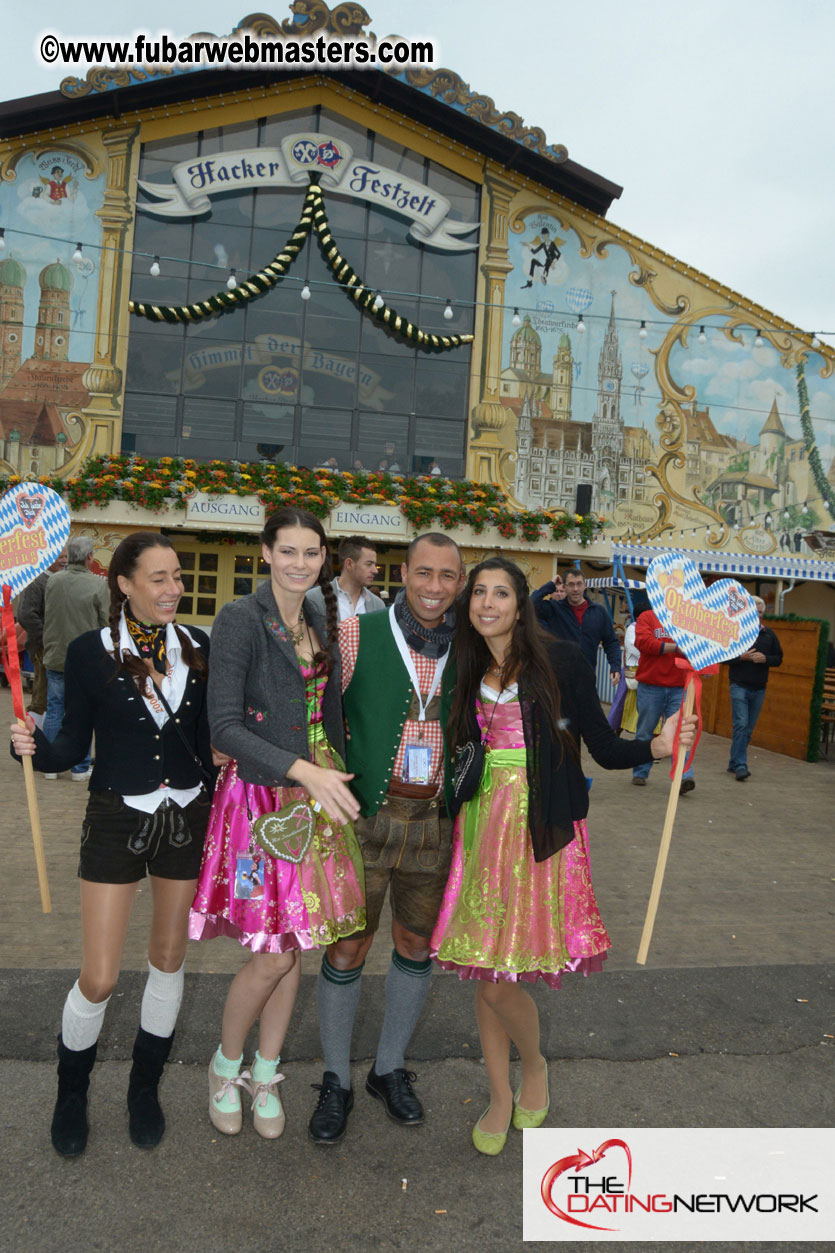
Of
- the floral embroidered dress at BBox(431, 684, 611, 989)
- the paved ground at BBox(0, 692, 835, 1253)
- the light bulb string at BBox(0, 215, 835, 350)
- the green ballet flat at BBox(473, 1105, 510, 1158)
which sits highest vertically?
the light bulb string at BBox(0, 215, 835, 350)

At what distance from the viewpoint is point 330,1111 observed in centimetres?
271

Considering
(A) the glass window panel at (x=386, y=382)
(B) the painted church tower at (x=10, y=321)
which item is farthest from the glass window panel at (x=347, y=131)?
(B) the painted church tower at (x=10, y=321)

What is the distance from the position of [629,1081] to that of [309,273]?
15.2 metres

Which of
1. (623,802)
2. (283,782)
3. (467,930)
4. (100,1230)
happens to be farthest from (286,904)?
(623,802)

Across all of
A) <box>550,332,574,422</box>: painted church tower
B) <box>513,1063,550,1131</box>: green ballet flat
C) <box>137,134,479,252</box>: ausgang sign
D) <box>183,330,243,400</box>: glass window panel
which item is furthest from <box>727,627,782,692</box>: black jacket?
<box>137,134,479,252</box>: ausgang sign

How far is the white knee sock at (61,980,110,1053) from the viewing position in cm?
257

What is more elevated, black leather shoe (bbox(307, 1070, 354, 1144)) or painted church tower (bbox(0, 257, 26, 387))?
painted church tower (bbox(0, 257, 26, 387))

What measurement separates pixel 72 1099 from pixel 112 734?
109 centimetres

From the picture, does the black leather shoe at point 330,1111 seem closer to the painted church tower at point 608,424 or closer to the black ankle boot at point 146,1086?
the black ankle boot at point 146,1086

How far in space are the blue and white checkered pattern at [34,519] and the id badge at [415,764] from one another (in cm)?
151

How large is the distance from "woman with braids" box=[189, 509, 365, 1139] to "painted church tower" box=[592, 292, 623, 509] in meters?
14.3

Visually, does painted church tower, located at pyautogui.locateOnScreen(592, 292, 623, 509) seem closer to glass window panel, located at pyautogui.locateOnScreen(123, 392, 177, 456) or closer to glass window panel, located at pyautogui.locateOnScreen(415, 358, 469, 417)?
glass window panel, located at pyautogui.locateOnScreen(415, 358, 469, 417)

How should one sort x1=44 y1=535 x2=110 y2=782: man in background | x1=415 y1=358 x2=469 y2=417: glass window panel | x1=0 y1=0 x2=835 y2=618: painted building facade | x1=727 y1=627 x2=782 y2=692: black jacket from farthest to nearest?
x1=415 y1=358 x2=469 y2=417: glass window panel < x1=0 y1=0 x2=835 y2=618: painted building facade < x1=727 y1=627 x2=782 y2=692: black jacket < x1=44 y1=535 x2=110 y2=782: man in background

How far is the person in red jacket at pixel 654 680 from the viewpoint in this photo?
25.2ft
